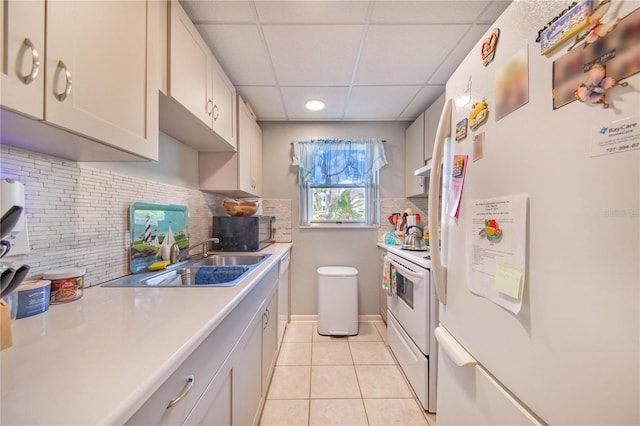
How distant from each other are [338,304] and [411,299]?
2.90 feet

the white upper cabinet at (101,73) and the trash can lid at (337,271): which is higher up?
the white upper cabinet at (101,73)

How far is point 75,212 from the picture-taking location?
0.98m

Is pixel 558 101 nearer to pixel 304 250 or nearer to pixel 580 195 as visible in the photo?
pixel 580 195

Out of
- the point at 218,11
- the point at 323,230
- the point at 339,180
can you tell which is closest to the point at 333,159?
the point at 339,180

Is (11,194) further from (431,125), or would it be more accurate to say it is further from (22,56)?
(431,125)

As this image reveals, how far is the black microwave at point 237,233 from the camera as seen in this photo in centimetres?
206

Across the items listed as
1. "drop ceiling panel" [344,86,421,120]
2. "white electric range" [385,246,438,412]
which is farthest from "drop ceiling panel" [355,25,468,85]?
"white electric range" [385,246,438,412]

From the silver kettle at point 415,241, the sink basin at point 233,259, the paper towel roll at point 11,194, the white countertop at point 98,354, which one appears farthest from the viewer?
the silver kettle at point 415,241

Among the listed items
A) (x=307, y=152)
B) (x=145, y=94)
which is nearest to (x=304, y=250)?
(x=307, y=152)

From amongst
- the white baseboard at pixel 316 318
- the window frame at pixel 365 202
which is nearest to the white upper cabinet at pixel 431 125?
the window frame at pixel 365 202

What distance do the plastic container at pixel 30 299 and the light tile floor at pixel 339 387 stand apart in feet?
4.08

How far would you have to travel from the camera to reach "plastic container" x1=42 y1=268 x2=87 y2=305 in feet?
2.66

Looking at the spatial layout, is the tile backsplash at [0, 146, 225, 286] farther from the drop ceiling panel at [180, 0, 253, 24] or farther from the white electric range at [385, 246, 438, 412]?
the white electric range at [385, 246, 438, 412]

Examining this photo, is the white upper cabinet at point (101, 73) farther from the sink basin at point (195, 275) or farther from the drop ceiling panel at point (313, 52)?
the drop ceiling panel at point (313, 52)
